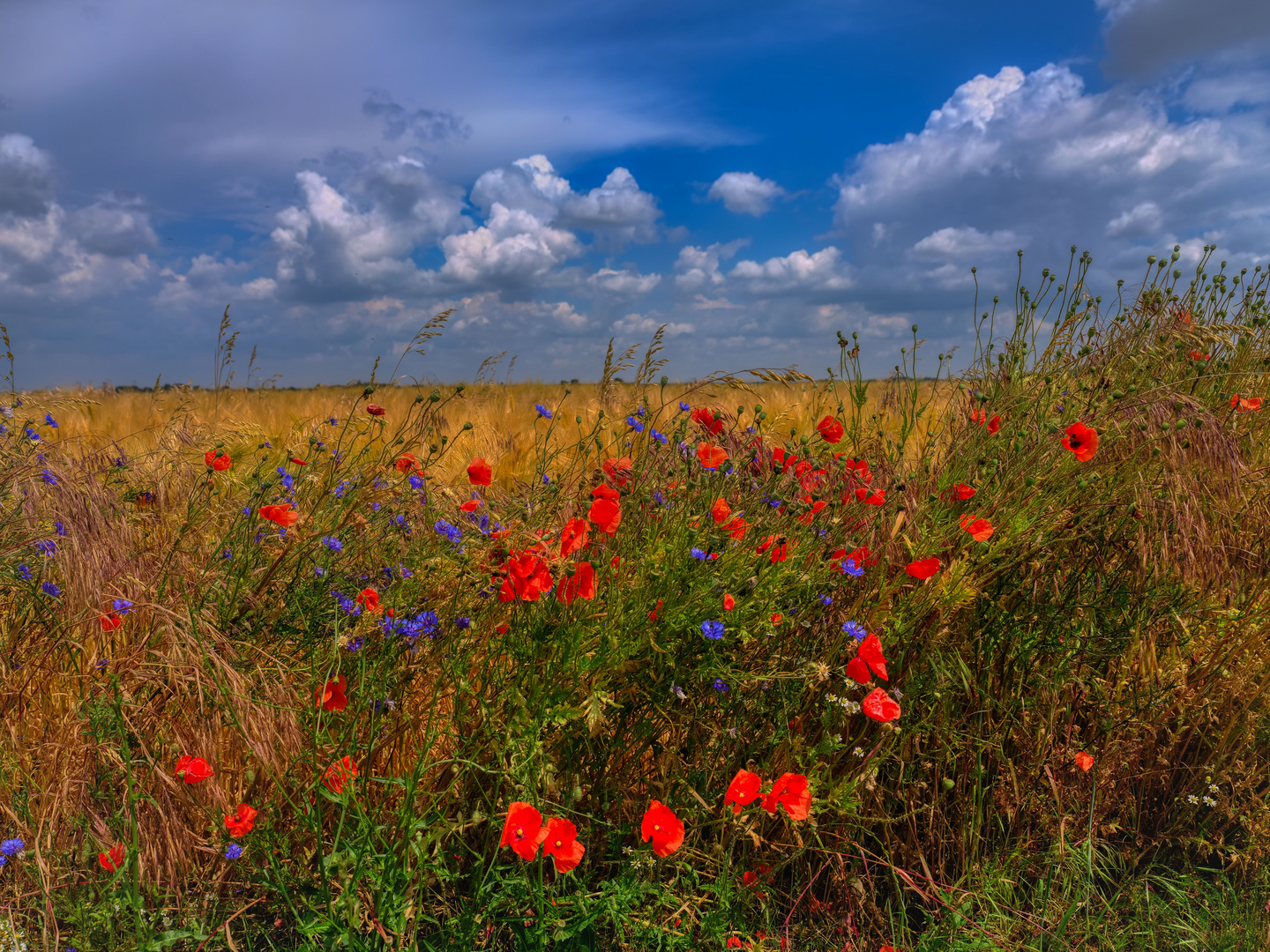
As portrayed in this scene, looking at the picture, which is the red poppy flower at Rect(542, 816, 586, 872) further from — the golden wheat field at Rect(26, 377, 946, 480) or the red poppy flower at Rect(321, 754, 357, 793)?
the golden wheat field at Rect(26, 377, 946, 480)

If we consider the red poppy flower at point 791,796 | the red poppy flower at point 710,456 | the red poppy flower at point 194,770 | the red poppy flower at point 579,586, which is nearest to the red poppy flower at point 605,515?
the red poppy flower at point 579,586

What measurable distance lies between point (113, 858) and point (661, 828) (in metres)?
0.96

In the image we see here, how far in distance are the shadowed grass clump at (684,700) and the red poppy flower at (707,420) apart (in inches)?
1.5

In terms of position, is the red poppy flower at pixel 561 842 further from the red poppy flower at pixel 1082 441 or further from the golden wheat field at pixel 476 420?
the red poppy flower at pixel 1082 441

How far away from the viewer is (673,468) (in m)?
1.99

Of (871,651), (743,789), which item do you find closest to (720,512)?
(871,651)

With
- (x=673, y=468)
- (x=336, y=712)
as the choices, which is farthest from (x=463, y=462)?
(x=336, y=712)

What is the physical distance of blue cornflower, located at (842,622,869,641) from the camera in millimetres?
1415

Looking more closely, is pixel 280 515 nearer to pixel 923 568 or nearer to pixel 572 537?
pixel 572 537

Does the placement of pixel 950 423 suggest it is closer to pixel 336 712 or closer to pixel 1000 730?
pixel 1000 730

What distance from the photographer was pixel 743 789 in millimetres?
1324

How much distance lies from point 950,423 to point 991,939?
4.29 ft

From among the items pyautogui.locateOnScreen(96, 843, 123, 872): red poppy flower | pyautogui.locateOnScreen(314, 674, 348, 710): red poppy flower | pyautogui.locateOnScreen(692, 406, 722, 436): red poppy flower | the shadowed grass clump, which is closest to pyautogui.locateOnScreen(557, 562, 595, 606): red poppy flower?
the shadowed grass clump

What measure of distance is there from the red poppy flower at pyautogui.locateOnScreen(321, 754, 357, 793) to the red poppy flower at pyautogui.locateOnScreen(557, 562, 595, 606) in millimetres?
425
